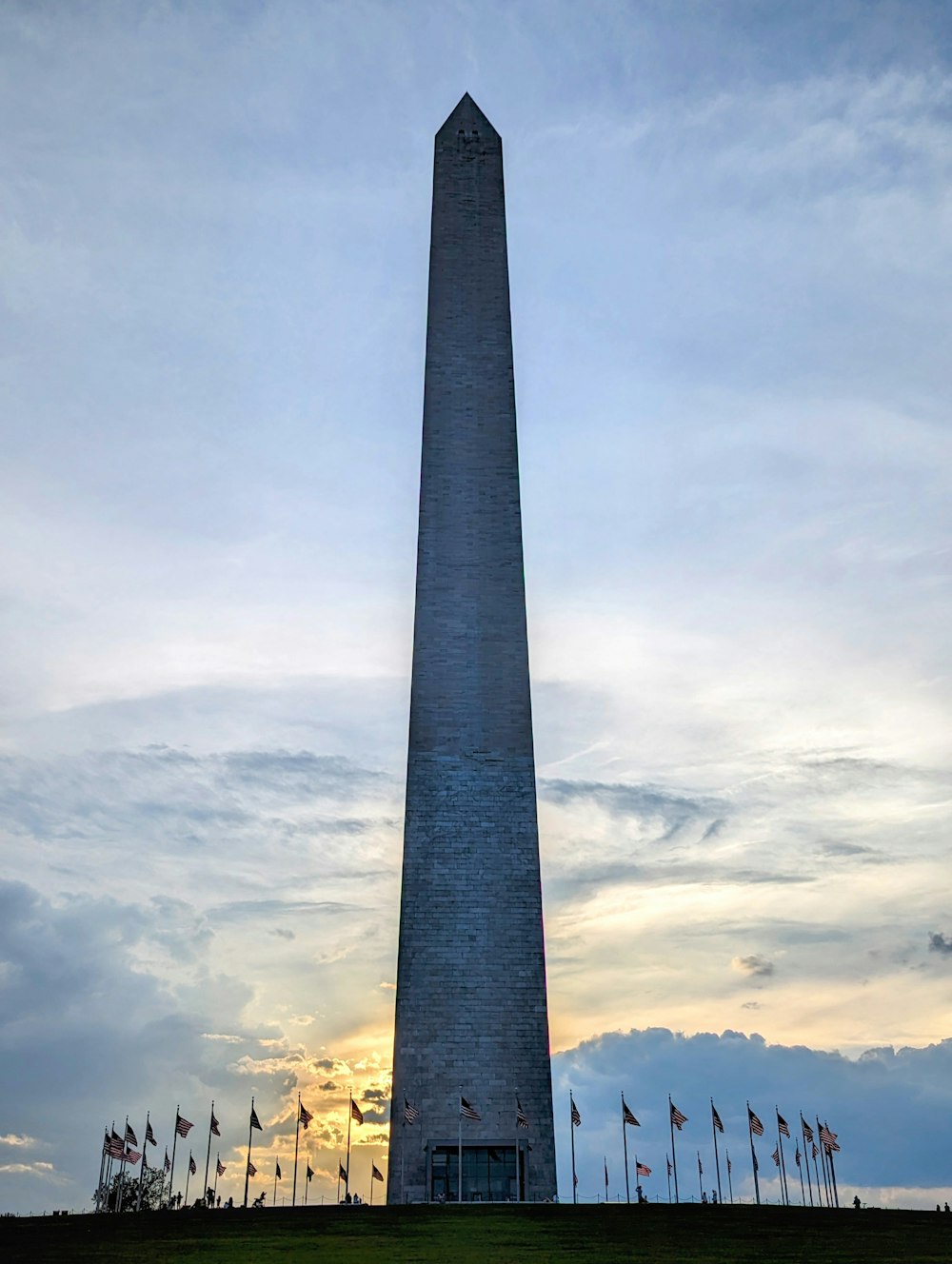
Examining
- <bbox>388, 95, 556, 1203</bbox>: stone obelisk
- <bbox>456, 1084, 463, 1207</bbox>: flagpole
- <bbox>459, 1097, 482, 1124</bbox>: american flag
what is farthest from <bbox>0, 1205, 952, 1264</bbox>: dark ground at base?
<bbox>388, 95, 556, 1203</bbox>: stone obelisk

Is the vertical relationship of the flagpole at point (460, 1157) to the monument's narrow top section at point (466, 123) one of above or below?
below

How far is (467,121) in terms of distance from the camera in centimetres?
4975

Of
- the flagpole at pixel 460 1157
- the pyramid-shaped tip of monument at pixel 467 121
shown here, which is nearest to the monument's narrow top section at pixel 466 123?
the pyramid-shaped tip of monument at pixel 467 121

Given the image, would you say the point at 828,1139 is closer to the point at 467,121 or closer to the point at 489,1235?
the point at 489,1235

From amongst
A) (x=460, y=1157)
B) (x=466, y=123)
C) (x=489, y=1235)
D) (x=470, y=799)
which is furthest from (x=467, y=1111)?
(x=466, y=123)

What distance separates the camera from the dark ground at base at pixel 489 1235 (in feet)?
74.0

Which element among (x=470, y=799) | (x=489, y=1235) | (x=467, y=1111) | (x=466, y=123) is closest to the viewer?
(x=489, y=1235)

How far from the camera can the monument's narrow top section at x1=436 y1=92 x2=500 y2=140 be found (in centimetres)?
4944

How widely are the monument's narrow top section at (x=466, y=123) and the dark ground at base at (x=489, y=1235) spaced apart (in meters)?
36.6

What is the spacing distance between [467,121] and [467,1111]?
113ft

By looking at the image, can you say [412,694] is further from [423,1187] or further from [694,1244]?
[694,1244]

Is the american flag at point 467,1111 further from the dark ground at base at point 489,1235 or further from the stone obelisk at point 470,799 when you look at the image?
the dark ground at base at point 489,1235

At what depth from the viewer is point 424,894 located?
39531mm

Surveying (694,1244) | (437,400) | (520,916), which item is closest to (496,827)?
(520,916)
